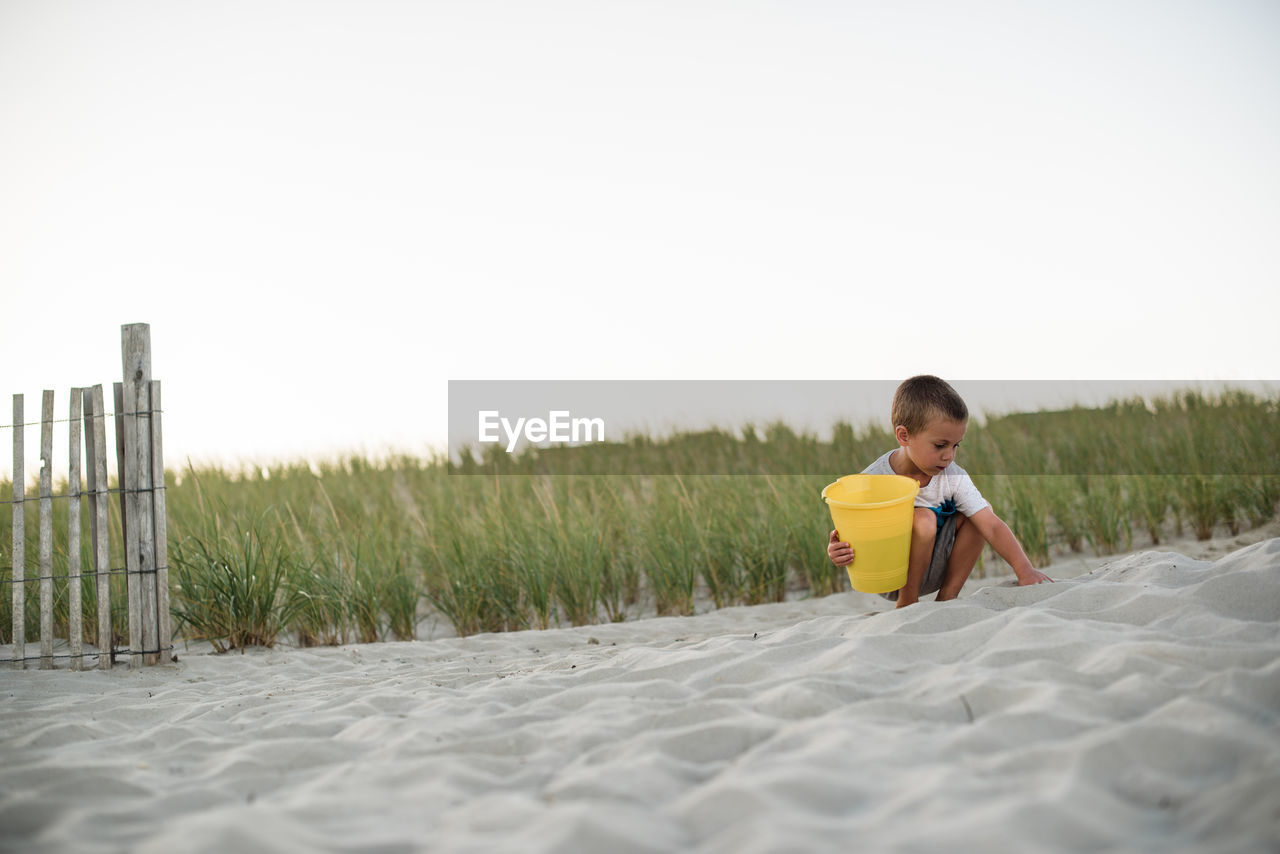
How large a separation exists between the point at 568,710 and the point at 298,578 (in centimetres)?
300

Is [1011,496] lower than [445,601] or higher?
higher

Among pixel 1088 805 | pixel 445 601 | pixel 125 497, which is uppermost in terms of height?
pixel 125 497

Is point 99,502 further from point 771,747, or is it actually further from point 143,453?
point 771,747

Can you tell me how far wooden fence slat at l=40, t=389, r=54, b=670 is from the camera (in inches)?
165

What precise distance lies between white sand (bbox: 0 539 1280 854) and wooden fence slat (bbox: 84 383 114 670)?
3.18ft

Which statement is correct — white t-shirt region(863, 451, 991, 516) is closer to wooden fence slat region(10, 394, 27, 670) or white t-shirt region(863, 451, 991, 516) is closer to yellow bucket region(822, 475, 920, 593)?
yellow bucket region(822, 475, 920, 593)

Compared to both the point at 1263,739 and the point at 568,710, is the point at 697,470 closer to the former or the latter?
the point at 568,710

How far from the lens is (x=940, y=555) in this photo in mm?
3484

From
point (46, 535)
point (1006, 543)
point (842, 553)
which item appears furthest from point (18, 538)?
Result: point (1006, 543)

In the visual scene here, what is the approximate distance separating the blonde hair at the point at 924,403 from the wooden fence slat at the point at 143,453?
351 centimetres

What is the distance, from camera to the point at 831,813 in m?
1.60

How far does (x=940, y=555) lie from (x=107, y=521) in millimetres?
3836

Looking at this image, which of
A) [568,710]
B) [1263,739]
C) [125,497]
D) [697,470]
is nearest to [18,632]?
[125,497]

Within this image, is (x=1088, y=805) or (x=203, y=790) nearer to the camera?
(x=1088, y=805)
